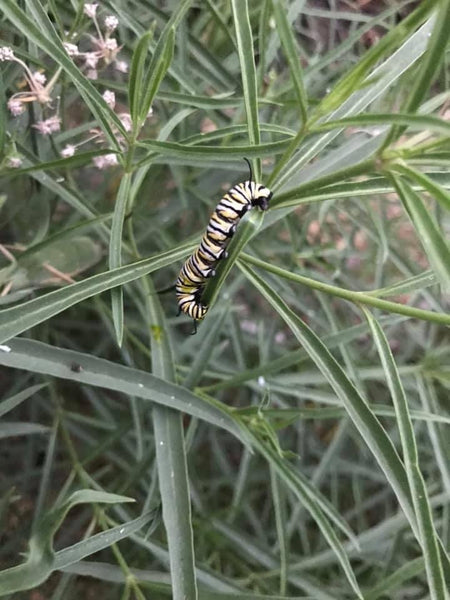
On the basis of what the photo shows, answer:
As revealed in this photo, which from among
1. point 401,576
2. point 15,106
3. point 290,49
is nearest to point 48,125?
point 15,106

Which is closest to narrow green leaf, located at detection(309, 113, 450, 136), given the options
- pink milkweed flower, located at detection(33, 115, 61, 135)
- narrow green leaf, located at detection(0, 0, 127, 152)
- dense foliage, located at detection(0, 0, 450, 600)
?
dense foliage, located at detection(0, 0, 450, 600)

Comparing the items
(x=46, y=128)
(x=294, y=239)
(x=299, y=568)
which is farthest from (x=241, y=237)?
(x=299, y=568)

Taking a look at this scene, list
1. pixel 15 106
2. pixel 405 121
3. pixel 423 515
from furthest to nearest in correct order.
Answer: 1. pixel 15 106
2. pixel 423 515
3. pixel 405 121

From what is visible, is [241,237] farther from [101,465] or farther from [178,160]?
[101,465]

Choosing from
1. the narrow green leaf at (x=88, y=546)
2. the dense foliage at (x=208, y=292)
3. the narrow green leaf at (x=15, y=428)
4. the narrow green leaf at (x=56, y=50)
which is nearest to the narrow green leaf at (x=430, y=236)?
the dense foliage at (x=208, y=292)

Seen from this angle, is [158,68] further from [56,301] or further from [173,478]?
[173,478]

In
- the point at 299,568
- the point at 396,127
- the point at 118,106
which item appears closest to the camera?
Answer: the point at 396,127
